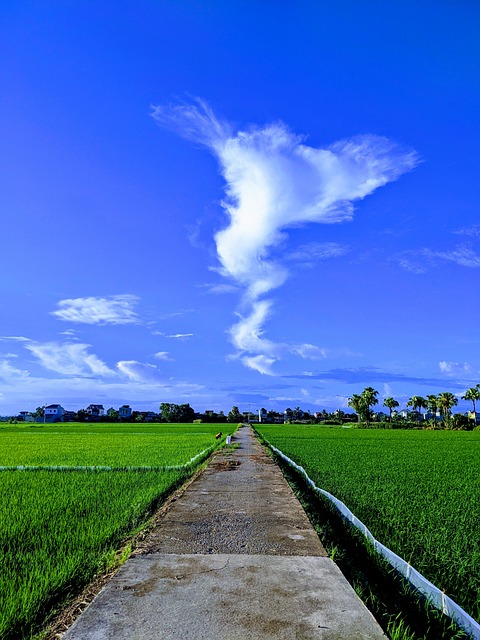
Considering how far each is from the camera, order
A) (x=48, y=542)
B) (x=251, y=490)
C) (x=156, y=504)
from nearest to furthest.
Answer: (x=48, y=542), (x=156, y=504), (x=251, y=490)

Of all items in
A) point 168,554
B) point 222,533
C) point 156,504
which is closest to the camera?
point 168,554

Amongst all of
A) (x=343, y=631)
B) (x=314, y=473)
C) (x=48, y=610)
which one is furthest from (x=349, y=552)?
(x=314, y=473)

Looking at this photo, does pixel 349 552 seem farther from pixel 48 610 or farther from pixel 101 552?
pixel 48 610

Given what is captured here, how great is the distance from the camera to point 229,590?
9.51ft

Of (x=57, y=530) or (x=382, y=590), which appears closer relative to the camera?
(x=382, y=590)

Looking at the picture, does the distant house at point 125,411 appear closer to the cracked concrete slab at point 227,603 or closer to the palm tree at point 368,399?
the palm tree at point 368,399

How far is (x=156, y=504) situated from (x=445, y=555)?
377cm

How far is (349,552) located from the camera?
442 centimetres

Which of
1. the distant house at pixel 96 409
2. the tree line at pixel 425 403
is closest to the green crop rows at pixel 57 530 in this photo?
the tree line at pixel 425 403

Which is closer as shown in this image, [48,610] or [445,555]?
[48,610]

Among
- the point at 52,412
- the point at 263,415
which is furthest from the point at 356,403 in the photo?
the point at 52,412

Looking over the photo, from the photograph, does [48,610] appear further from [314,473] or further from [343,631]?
[314,473]

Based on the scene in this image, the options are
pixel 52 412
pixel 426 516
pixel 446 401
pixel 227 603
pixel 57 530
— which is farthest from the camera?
pixel 52 412

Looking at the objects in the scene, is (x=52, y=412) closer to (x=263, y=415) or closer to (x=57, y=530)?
(x=263, y=415)
